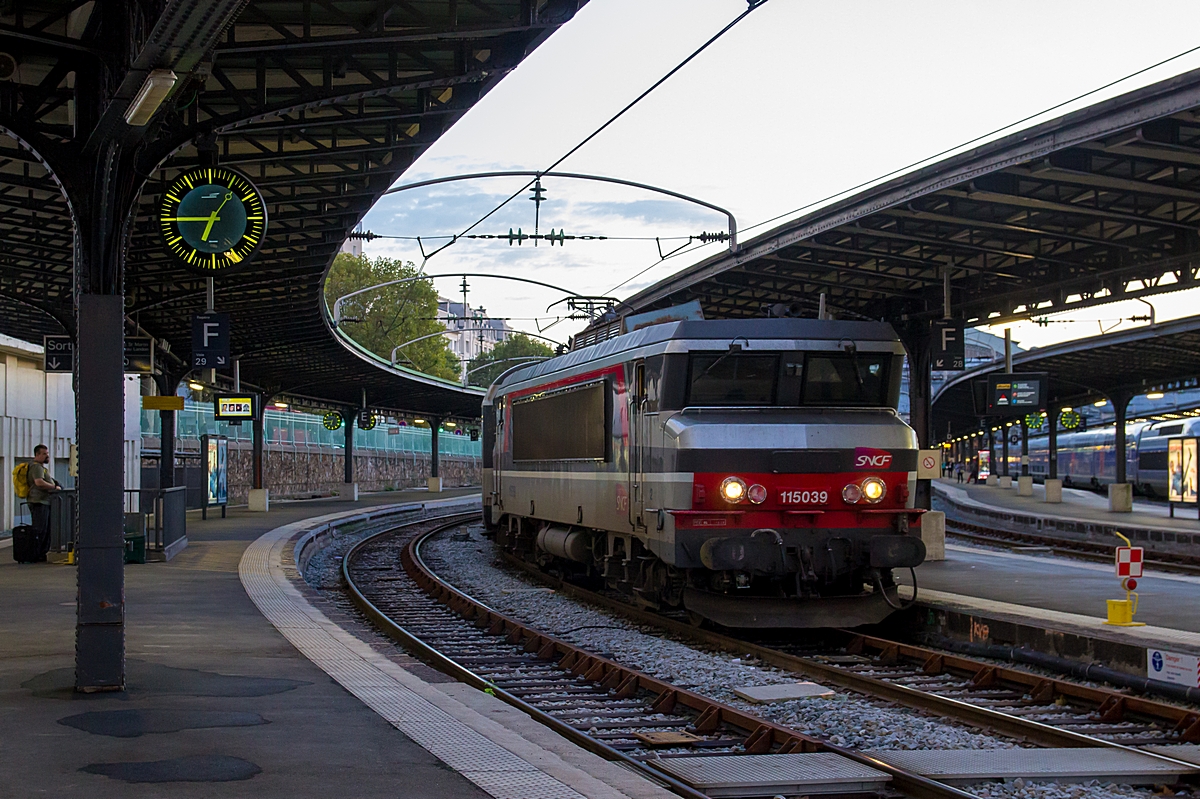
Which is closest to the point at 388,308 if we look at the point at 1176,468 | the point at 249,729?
the point at 1176,468

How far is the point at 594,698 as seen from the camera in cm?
1012

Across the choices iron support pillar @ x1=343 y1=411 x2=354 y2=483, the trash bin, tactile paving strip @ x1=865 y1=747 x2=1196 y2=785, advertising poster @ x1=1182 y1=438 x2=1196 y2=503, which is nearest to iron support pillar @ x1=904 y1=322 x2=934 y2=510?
advertising poster @ x1=1182 y1=438 x2=1196 y2=503

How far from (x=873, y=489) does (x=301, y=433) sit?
51.5m

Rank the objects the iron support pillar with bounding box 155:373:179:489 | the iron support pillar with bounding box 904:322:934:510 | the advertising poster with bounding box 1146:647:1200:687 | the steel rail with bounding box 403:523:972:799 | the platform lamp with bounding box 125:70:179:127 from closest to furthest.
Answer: the steel rail with bounding box 403:523:972:799, the platform lamp with bounding box 125:70:179:127, the advertising poster with bounding box 1146:647:1200:687, the iron support pillar with bounding box 904:322:934:510, the iron support pillar with bounding box 155:373:179:489

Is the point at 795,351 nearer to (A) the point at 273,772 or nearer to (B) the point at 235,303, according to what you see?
(A) the point at 273,772

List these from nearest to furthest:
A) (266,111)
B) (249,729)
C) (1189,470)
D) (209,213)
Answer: (249,729) < (266,111) < (209,213) < (1189,470)

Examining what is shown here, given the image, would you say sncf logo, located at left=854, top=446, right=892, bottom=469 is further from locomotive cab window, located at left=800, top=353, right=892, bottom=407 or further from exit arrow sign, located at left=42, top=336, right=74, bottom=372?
exit arrow sign, located at left=42, top=336, right=74, bottom=372

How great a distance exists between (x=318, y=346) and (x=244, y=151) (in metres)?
19.6

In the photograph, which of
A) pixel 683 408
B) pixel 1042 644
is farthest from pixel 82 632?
pixel 1042 644

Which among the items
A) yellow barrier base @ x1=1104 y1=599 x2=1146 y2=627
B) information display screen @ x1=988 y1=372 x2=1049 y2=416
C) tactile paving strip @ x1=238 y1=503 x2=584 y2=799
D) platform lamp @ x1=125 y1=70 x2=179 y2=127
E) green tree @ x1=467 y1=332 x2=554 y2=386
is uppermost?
green tree @ x1=467 y1=332 x2=554 y2=386

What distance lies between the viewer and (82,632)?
8781 mm

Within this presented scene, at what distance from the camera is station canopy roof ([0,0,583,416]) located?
895cm

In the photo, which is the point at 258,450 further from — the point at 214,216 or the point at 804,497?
the point at 804,497

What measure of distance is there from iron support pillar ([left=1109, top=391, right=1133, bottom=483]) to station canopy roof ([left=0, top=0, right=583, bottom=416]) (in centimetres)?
2946
